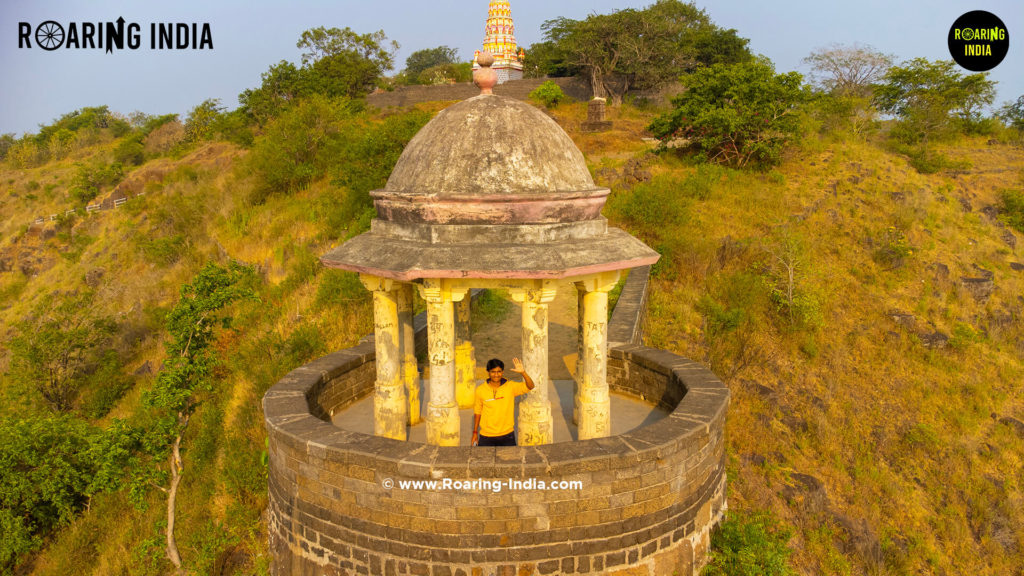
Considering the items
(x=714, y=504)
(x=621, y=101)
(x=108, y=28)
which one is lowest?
(x=714, y=504)

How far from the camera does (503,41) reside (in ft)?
148

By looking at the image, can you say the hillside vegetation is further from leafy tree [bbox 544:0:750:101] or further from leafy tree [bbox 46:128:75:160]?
leafy tree [bbox 46:128:75:160]

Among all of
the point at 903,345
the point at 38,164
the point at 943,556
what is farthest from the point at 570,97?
the point at 38,164

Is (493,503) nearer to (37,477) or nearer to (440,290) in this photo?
(440,290)

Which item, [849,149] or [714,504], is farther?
[849,149]

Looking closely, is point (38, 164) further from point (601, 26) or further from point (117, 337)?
point (601, 26)

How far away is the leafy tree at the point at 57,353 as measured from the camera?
1611cm

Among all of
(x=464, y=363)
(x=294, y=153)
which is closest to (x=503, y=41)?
(x=294, y=153)

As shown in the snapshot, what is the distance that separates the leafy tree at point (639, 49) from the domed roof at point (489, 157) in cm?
3219

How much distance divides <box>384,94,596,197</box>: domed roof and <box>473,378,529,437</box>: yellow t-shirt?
2.03m

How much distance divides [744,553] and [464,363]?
4257mm

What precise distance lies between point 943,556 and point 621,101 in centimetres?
3150

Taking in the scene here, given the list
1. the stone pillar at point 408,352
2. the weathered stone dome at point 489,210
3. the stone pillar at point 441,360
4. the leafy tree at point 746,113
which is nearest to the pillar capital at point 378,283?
the weathered stone dome at point 489,210

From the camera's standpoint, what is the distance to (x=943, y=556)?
32.4ft
